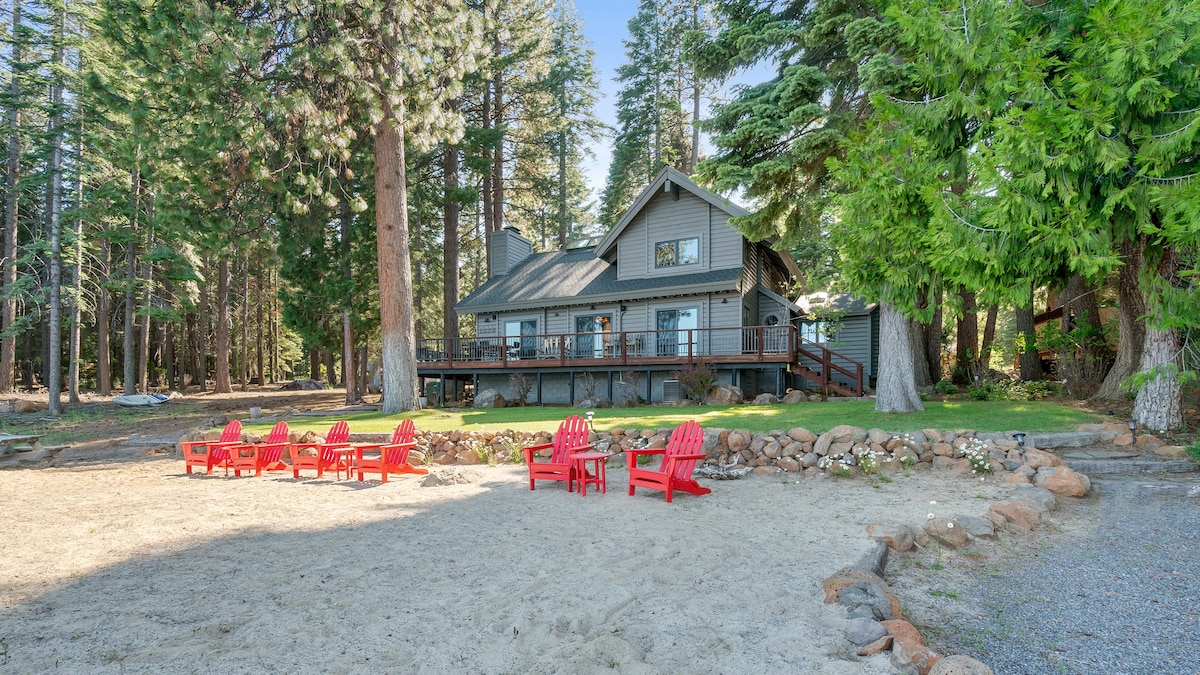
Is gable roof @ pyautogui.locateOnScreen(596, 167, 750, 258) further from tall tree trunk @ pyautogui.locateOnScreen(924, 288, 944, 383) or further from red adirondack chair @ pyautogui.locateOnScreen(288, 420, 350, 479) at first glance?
red adirondack chair @ pyautogui.locateOnScreen(288, 420, 350, 479)

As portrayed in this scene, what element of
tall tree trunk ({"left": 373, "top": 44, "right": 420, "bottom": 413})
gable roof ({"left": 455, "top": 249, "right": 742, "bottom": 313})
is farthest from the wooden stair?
tall tree trunk ({"left": 373, "top": 44, "right": 420, "bottom": 413})

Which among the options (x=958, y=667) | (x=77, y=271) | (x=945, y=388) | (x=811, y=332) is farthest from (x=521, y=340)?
(x=958, y=667)

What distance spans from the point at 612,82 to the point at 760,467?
27.3 metres

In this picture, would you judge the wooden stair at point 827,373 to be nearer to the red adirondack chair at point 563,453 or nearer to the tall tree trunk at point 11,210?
the red adirondack chair at point 563,453

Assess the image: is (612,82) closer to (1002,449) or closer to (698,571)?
(1002,449)

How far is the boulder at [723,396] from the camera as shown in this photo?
15273 millimetres

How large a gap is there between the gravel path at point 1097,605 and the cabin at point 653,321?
10.00 m

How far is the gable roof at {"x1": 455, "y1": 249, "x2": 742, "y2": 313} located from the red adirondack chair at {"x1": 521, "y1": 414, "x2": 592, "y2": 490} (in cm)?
975

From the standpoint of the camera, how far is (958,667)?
2686 mm

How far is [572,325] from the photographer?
20.4 metres

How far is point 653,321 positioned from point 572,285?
361 centimetres

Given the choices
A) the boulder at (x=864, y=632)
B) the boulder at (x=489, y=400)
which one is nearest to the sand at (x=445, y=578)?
the boulder at (x=864, y=632)

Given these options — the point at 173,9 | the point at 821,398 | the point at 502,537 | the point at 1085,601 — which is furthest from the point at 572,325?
the point at 1085,601

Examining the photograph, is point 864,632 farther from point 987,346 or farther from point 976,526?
point 987,346
